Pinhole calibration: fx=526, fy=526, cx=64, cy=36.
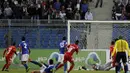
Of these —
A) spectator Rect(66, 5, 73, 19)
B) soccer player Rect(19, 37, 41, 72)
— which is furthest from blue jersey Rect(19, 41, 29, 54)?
spectator Rect(66, 5, 73, 19)

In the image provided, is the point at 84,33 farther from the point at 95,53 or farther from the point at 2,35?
the point at 2,35

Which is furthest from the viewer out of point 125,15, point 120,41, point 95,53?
point 125,15

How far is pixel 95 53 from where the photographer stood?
33688 millimetres

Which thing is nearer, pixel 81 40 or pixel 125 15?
pixel 81 40

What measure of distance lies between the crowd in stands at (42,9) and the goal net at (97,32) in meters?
2.52

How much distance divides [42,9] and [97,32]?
4811 millimetres

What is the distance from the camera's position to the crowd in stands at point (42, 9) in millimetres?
35562

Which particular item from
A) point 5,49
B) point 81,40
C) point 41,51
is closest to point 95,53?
point 81,40

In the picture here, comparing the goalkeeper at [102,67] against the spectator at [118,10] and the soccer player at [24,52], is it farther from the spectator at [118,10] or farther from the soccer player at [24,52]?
the soccer player at [24,52]

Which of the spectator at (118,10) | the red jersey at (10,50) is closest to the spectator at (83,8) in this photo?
the spectator at (118,10)

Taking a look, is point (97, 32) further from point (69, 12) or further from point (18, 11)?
point (18, 11)

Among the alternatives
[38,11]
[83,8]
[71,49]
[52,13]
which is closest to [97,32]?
[83,8]

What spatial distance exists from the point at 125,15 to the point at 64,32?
5.15m

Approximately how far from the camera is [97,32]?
33.2 m
